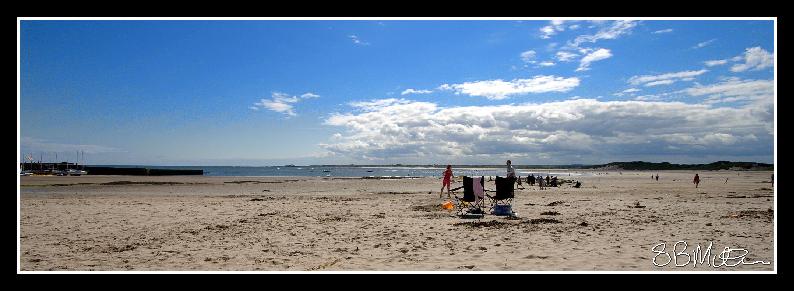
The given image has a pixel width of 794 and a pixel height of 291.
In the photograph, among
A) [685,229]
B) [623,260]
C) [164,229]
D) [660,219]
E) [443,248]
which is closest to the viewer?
[623,260]

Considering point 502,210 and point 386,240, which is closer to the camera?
point 386,240

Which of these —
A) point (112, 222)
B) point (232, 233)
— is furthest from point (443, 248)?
point (112, 222)

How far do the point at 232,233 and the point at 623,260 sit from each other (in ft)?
23.5

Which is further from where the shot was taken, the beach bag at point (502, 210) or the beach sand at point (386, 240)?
the beach bag at point (502, 210)

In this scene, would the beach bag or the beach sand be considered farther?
the beach bag

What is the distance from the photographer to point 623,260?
20.9 feet
